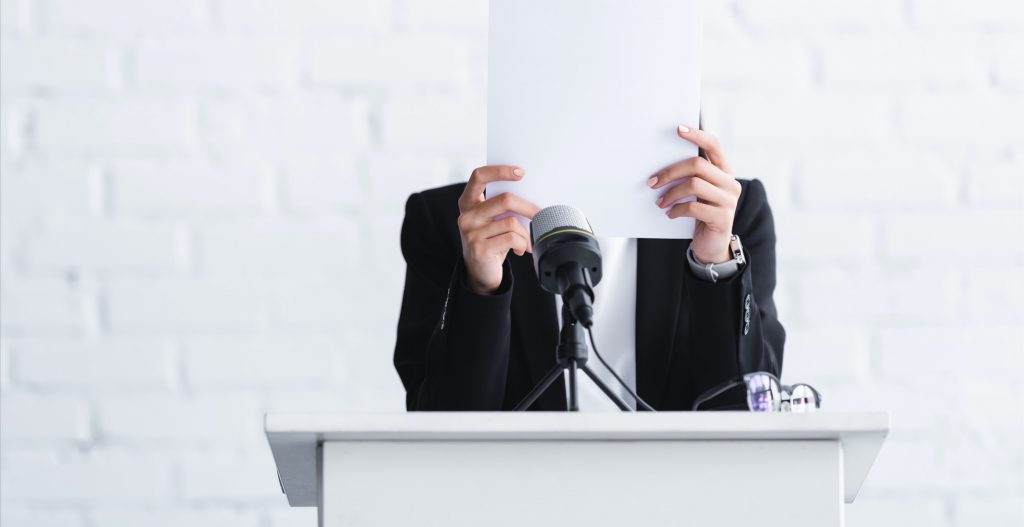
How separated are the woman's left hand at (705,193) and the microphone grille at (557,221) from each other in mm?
231

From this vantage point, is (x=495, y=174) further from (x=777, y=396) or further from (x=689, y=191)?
(x=777, y=396)

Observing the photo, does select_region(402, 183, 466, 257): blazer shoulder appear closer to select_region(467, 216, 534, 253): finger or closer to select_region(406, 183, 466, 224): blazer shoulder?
select_region(406, 183, 466, 224): blazer shoulder

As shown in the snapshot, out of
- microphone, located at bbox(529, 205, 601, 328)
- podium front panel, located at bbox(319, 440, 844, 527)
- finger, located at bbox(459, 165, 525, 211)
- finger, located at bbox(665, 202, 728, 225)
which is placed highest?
finger, located at bbox(459, 165, 525, 211)

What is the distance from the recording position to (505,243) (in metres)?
1.16

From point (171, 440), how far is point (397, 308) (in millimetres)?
371

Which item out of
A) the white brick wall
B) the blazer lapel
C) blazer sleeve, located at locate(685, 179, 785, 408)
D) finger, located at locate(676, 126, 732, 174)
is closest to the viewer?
finger, located at locate(676, 126, 732, 174)

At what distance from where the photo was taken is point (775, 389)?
0.87 m

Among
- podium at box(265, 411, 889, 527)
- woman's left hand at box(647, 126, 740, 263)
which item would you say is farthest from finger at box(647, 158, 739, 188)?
podium at box(265, 411, 889, 527)

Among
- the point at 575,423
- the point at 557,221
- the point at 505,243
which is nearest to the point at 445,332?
the point at 505,243

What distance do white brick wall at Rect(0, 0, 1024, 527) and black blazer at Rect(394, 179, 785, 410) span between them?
0.18m

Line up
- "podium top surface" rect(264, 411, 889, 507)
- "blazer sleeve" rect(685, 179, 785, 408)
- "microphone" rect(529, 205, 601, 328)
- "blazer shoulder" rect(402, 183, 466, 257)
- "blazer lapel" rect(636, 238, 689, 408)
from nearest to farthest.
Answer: "podium top surface" rect(264, 411, 889, 507) < "microphone" rect(529, 205, 601, 328) < "blazer sleeve" rect(685, 179, 785, 408) < "blazer lapel" rect(636, 238, 689, 408) < "blazer shoulder" rect(402, 183, 466, 257)

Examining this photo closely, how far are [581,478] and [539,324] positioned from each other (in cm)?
63

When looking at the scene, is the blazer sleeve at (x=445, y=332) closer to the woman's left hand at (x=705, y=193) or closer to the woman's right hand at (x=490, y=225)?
the woman's right hand at (x=490, y=225)

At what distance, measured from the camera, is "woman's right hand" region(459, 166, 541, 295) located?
111 cm
